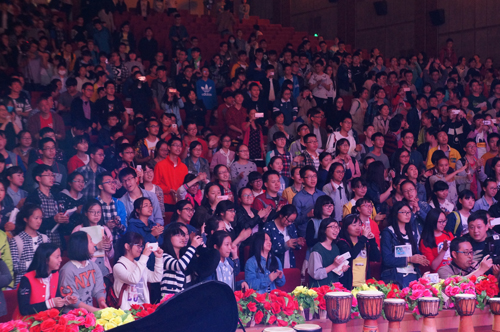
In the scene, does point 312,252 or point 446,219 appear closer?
point 312,252

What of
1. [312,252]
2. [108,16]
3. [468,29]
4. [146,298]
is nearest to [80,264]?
[146,298]

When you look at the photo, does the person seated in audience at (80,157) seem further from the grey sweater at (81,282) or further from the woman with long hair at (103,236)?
the grey sweater at (81,282)

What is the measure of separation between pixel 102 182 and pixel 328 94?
4.29m

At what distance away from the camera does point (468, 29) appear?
1203 centimetres

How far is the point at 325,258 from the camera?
4.21 m

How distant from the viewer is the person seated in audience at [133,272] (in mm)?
3557

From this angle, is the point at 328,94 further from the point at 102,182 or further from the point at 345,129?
the point at 102,182

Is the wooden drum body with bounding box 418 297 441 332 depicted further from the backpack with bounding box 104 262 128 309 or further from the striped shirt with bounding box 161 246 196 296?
the backpack with bounding box 104 262 128 309

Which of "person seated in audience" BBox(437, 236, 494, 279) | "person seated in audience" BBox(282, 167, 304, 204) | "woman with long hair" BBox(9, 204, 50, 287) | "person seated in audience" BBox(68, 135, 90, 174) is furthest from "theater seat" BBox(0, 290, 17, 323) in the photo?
"person seated in audience" BBox(437, 236, 494, 279)

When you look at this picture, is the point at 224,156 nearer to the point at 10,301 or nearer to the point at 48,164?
the point at 48,164

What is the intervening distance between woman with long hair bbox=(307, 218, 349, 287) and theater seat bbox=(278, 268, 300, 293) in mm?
133

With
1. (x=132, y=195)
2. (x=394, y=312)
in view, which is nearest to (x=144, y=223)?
(x=132, y=195)

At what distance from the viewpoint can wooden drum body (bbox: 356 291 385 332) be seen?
2.95m

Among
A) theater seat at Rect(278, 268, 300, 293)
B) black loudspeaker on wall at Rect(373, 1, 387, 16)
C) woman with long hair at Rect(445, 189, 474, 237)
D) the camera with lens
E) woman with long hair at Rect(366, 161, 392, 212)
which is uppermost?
black loudspeaker on wall at Rect(373, 1, 387, 16)
